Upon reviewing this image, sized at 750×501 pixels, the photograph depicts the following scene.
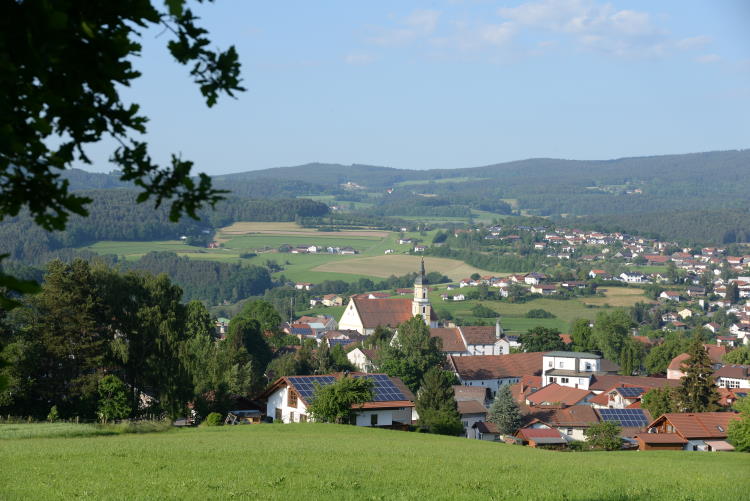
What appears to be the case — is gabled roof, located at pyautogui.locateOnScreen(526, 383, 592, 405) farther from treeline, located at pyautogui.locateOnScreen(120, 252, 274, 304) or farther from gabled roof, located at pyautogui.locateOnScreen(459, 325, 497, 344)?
treeline, located at pyautogui.locateOnScreen(120, 252, 274, 304)

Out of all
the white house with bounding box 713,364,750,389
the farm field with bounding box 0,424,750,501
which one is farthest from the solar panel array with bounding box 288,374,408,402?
the white house with bounding box 713,364,750,389

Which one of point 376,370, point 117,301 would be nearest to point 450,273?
point 376,370

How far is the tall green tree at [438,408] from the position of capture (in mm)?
44250

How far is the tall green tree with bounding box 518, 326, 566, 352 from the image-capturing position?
8894 cm

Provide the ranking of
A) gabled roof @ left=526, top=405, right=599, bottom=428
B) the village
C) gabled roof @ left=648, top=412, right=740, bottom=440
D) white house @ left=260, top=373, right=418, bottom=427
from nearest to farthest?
white house @ left=260, top=373, right=418, bottom=427 → gabled roof @ left=648, top=412, right=740, bottom=440 → the village → gabled roof @ left=526, top=405, right=599, bottom=428

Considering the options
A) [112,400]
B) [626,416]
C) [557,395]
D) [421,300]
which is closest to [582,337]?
[421,300]

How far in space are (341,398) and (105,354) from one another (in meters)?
10.8

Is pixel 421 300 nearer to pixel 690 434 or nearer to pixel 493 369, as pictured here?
pixel 493 369

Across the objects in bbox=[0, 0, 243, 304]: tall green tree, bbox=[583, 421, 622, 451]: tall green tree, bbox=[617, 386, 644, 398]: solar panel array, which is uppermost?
bbox=[0, 0, 243, 304]: tall green tree

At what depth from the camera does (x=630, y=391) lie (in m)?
62.9

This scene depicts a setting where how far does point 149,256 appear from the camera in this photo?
16950 centimetres

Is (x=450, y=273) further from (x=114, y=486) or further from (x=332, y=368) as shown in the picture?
(x=114, y=486)

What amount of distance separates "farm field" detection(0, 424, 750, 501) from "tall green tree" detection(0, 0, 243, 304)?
10.3m

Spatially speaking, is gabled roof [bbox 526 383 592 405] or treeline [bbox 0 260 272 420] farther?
gabled roof [bbox 526 383 592 405]
